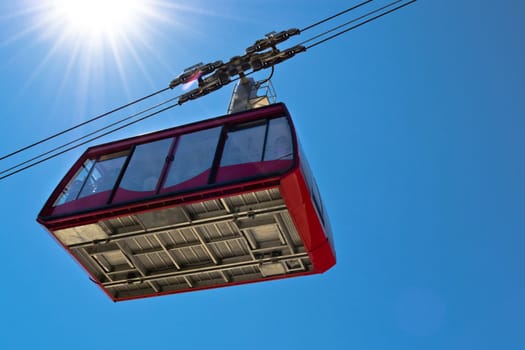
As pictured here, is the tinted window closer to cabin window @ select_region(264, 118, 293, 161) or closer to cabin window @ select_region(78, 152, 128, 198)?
cabin window @ select_region(264, 118, 293, 161)

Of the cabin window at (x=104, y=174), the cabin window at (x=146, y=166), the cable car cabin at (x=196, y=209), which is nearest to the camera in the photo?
the cable car cabin at (x=196, y=209)

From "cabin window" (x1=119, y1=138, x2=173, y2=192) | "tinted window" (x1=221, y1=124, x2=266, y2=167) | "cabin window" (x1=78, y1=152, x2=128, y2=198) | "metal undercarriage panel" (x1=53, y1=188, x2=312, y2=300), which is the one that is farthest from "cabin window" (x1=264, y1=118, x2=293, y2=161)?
"cabin window" (x1=78, y1=152, x2=128, y2=198)

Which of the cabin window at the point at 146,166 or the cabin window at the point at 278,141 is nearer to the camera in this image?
the cabin window at the point at 278,141

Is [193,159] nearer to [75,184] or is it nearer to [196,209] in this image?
[196,209]

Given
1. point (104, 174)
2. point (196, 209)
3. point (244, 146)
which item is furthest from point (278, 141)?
point (104, 174)

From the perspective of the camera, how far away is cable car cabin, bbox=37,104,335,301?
50.3ft

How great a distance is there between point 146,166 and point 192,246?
2.62m

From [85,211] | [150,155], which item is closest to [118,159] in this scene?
[150,155]

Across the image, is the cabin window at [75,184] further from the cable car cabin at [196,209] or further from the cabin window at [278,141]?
the cabin window at [278,141]

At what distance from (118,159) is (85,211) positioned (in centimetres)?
237

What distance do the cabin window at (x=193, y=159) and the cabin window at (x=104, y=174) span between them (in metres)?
1.91

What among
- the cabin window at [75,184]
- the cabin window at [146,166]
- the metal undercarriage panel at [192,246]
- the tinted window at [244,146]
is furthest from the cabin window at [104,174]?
the tinted window at [244,146]

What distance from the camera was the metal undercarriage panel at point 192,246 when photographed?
1582 centimetres

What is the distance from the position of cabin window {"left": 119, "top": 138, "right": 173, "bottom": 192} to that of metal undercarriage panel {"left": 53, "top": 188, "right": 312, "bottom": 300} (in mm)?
897
